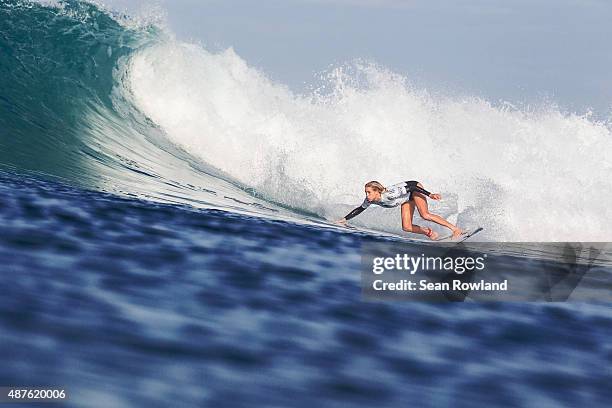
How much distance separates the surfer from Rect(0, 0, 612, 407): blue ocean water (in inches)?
30.5

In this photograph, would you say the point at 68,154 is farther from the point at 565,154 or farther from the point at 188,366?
the point at 565,154

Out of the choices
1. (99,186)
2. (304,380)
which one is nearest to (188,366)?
(304,380)

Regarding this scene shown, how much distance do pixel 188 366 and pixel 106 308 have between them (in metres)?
1.21

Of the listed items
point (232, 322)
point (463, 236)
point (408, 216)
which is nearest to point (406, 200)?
point (408, 216)

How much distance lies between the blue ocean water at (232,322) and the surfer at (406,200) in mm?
774

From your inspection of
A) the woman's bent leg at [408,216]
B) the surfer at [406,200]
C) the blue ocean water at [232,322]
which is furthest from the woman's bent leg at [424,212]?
the blue ocean water at [232,322]

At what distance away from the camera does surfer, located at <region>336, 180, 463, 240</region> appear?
12.8 metres

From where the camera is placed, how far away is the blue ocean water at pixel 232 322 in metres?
5.72

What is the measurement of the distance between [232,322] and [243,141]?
13.9m

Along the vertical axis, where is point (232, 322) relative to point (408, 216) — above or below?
below

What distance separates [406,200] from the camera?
13164 millimetres

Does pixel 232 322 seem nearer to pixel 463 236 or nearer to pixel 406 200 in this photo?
pixel 406 200

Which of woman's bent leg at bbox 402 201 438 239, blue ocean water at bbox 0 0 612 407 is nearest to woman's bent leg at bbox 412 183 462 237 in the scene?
woman's bent leg at bbox 402 201 438 239


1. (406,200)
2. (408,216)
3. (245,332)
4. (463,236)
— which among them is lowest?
(245,332)
